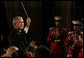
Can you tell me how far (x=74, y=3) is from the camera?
2.14 metres

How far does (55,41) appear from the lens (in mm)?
2172

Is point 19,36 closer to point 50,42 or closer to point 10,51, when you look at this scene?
point 10,51

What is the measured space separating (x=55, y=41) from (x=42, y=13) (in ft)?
A: 0.90

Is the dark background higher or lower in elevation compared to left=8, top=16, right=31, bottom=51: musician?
higher

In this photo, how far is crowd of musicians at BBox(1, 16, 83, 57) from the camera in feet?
6.93

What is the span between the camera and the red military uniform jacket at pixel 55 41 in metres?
2.14

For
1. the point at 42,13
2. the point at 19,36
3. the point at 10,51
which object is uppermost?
the point at 42,13

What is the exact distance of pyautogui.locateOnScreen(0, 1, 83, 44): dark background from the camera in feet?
7.02

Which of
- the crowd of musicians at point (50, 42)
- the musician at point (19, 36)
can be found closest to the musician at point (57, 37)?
the crowd of musicians at point (50, 42)

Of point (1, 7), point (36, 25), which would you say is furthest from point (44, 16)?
point (1, 7)

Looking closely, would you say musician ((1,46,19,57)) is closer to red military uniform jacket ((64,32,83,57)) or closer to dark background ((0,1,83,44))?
dark background ((0,1,83,44))

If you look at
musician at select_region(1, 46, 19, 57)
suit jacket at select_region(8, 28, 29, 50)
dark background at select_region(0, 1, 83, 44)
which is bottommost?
Result: musician at select_region(1, 46, 19, 57)

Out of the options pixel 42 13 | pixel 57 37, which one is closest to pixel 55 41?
pixel 57 37

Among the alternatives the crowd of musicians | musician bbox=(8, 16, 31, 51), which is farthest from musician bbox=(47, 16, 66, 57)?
musician bbox=(8, 16, 31, 51)
